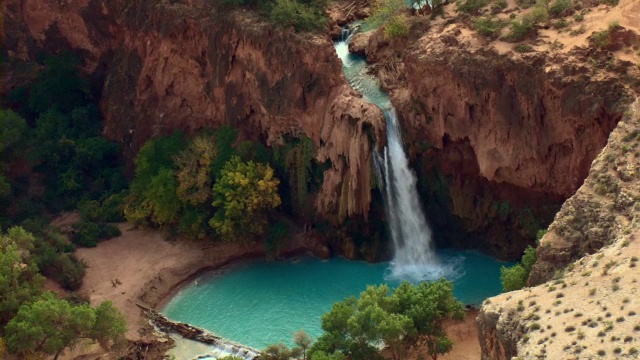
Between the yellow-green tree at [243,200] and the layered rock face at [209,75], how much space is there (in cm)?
254

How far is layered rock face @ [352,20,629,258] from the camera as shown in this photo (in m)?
49.6

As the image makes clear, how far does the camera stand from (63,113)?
68.1 metres

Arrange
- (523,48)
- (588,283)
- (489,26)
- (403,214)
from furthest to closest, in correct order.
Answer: (403,214) < (489,26) < (523,48) < (588,283)

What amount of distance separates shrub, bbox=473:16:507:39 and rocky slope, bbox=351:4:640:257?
51 centimetres

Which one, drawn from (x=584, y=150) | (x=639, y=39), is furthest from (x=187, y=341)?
(x=639, y=39)

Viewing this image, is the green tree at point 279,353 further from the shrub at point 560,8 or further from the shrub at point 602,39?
the shrub at point 560,8

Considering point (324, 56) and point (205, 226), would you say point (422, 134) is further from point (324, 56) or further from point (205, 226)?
point (205, 226)

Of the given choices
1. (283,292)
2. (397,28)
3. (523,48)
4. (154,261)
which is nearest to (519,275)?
(523,48)

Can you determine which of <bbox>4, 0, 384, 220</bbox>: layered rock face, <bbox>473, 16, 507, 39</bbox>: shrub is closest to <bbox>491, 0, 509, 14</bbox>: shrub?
<bbox>473, 16, 507, 39</bbox>: shrub

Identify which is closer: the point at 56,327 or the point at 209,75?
the point at 56,327

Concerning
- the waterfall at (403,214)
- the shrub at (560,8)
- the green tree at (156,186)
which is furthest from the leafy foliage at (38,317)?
the shrub at (560,8)

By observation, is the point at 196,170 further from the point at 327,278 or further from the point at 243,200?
the point at 327,278

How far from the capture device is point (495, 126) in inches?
2055

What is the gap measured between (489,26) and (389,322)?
1895cm
